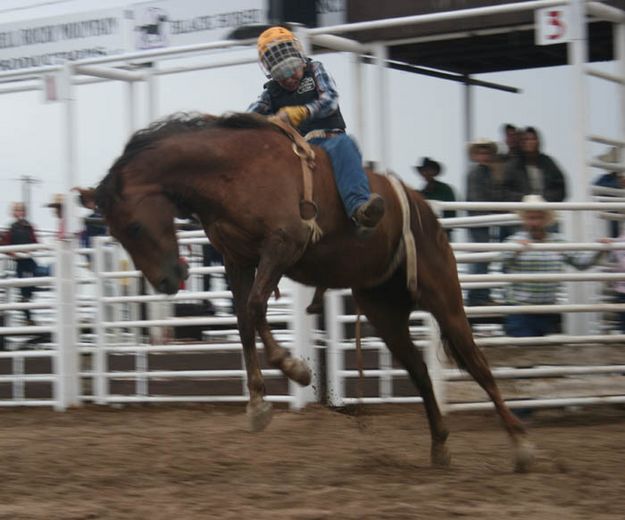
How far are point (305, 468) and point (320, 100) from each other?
194 cm

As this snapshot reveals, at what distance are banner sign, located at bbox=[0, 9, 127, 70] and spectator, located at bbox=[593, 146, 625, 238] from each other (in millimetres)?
4967

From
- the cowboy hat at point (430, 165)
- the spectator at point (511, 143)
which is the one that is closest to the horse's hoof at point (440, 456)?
the spectator at point (511, 143)

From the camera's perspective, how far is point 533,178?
860 cm

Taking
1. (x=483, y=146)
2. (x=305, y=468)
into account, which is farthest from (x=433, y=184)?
(x=305, y=468)

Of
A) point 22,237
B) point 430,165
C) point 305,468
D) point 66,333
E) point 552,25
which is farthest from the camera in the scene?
point 22,237

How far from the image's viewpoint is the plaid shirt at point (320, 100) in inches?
219

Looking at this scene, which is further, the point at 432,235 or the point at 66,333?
the point at 66,333

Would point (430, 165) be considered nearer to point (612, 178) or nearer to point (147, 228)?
point (612, 178)

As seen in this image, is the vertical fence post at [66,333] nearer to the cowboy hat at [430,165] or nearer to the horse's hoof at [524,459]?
the cowboy hat at [430,165]

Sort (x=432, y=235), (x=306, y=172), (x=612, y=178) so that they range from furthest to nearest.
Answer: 1. (x=612, y=178)
2. (x=432, y=235)
3. (x=306, y=172)

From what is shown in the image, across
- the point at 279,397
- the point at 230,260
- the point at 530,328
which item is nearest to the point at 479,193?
the point at 530,328

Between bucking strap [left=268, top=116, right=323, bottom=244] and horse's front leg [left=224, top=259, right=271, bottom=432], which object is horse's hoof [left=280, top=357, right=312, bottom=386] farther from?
bucking strap [left=268, top=116, right=323, bottom=244]

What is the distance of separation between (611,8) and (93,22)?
5404 mm

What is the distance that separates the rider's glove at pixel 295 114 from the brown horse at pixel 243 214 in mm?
167
